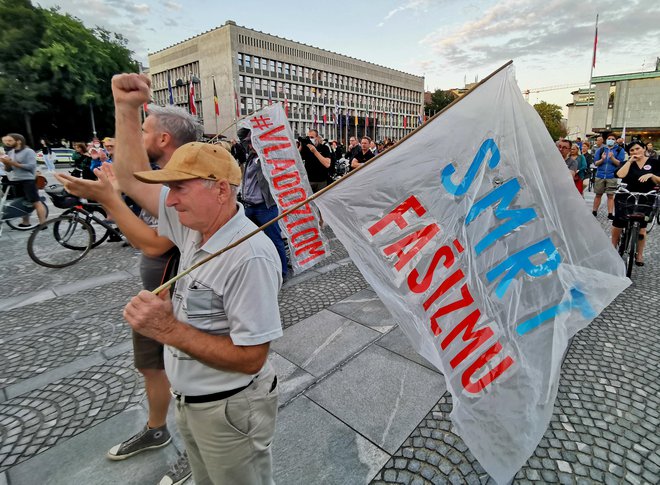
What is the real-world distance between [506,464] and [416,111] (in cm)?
9163

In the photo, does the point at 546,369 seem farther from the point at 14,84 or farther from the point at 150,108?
the point at 14,84

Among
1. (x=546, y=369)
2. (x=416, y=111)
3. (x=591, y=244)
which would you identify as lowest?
(x=546, y=369)

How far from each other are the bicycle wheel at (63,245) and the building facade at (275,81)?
3845 centimetres

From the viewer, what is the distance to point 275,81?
185ft

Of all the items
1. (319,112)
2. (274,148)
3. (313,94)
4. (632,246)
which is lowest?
(632,246)

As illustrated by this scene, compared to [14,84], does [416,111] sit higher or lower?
higher

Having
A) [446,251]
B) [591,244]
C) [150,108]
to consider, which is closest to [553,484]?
[591,244]

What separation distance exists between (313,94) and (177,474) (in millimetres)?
65903

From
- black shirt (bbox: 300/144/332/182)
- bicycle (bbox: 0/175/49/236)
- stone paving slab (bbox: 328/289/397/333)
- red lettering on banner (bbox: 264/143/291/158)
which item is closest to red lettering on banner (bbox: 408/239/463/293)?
stone paving slab (bbox: 328/289/397/333)

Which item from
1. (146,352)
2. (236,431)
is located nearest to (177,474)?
(146,352)

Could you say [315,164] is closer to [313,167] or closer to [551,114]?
[313,167]

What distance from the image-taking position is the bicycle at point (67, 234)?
5.77 meters

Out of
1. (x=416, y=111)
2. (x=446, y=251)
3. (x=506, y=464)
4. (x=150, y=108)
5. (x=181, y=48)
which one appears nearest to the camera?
→ (x=506, y=464)

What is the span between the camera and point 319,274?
5.29 m
